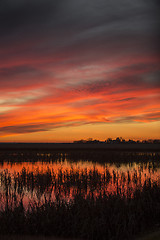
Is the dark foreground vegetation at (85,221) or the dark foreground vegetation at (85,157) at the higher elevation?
the dark foreground vegetation at (85,221)

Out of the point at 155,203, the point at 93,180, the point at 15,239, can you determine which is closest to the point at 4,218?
the point at 15,239

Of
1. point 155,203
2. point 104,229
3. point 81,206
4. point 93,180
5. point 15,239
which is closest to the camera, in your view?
point 15,239

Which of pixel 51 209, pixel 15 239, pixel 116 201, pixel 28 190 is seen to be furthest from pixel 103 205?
pixel 28 190

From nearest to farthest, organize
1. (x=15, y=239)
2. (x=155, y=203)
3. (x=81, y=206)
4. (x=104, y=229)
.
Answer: (x=15, y=239) < (x=104, y=229) < (x=81, y=206) < (x=155, y=203)

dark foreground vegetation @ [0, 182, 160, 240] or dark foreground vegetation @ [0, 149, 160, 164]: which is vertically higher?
dark foreground vegetation @ [0, 182, 160, 240]

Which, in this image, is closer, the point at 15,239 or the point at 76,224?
the point at 15,239

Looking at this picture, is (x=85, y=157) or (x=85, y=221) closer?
(x=85, y=221)

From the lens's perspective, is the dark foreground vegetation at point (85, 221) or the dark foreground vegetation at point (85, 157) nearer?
the dark foreground vegetation at point (85, 221)

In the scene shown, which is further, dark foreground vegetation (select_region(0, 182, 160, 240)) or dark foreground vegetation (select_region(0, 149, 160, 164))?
dark foreground vegetation (select_region(0, 149, 160, 164))

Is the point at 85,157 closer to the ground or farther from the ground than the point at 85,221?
closer to the ground

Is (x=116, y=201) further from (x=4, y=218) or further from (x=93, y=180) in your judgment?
(x=93, y=180)

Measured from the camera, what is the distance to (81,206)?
9.64 metres

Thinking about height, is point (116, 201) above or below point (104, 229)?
above

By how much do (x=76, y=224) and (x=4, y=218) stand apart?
2.89 m
